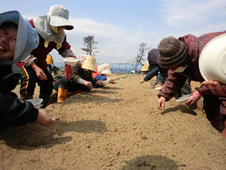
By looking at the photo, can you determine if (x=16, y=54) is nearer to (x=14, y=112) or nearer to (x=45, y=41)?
(x=14, y=112)

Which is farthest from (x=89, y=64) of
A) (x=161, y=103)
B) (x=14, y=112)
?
(x=14, y=112)

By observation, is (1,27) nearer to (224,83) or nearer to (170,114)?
(224,83)

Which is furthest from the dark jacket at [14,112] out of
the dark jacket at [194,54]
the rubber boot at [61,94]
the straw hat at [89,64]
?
the straw hat at [89,64]

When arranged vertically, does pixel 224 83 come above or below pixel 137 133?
above

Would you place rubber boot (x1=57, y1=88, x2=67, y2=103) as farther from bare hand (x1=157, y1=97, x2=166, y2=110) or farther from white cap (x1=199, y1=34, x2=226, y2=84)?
white cap (x1=199, y1=34, x2=226, y2=84)

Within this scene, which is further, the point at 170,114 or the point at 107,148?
the point at 170,114

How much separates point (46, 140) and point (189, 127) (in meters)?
1.57

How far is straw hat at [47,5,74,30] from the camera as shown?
259 centimetres

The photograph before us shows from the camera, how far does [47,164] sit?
144 centimetres

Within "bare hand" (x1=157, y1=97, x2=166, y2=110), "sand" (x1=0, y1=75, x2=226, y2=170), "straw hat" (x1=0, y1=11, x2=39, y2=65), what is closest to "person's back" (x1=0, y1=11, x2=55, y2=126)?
"straw hat" (x1=0, y1=11, x2=39, y2=65)

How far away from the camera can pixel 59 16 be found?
9.01ft

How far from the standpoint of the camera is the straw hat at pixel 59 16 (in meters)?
2.59

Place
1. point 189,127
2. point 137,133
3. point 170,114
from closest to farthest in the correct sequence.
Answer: point 137,133
point 189,127
point 170,114

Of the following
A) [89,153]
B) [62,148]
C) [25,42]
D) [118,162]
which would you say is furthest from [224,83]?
[25,42]
